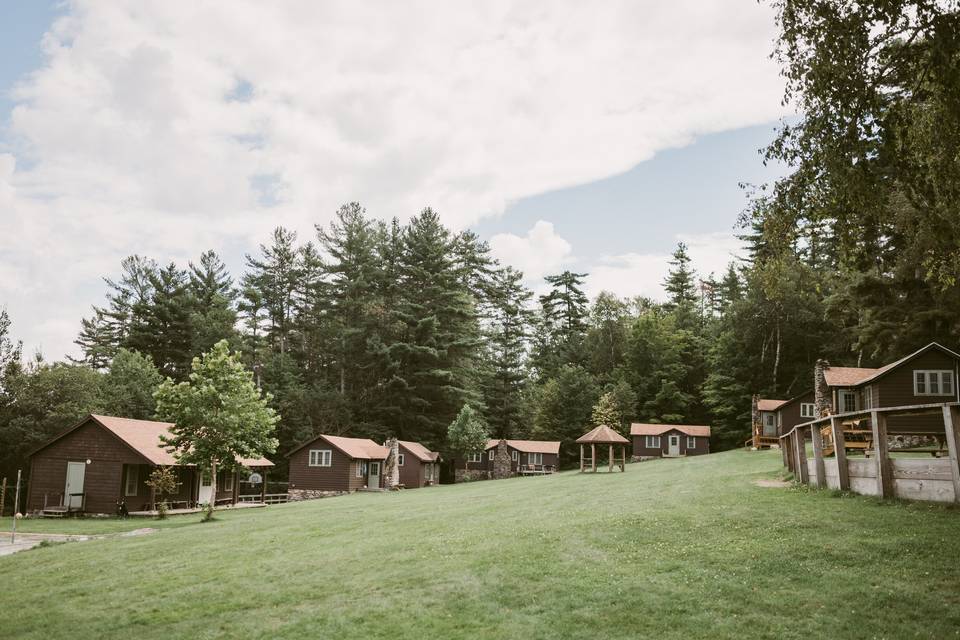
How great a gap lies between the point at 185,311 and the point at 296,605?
6137cm

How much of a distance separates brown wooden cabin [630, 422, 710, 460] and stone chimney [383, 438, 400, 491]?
72.1ft

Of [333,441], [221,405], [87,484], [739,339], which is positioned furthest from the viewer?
[739,339]

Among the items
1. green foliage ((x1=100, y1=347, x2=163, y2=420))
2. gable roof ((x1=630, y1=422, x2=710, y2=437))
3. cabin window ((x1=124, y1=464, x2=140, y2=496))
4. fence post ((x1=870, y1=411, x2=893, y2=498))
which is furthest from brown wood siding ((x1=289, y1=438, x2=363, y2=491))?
fence post ((x1=870, y1=411, x2=893, y2=498))

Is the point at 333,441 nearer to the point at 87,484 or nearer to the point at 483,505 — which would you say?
the point at 87,484

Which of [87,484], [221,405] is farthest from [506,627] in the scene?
[87,484]

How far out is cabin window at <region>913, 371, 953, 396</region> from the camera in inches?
1222

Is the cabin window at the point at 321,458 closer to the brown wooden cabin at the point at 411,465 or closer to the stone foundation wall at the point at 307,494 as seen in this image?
the stone foundation wall at the point at 307,494

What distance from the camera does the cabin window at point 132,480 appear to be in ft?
114

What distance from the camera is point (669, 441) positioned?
2404 inches

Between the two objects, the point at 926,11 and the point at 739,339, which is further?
the point at 739,339

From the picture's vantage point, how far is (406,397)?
66.2 meters

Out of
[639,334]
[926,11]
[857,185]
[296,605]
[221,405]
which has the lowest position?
[296,605]

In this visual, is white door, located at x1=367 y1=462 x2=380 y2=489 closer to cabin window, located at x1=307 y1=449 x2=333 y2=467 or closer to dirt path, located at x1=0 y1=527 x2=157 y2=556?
cabin window, located at x1=307 y1=449 x2=333 y2=467

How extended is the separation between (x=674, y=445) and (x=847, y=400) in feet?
Answer: 78.0
